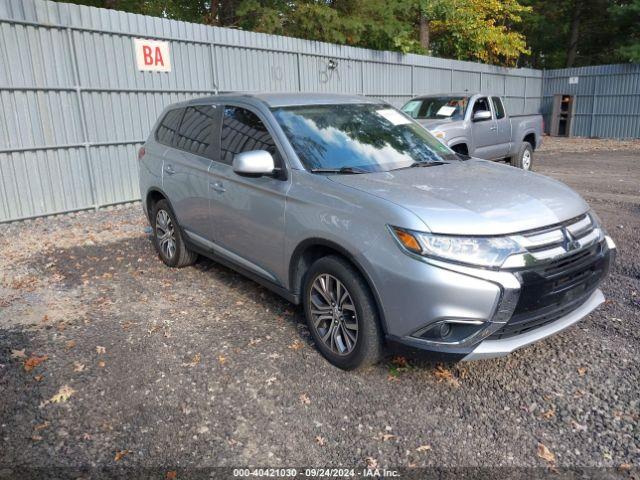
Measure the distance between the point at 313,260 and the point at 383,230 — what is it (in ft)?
2.65

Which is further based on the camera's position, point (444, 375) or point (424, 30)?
point (424, 30)

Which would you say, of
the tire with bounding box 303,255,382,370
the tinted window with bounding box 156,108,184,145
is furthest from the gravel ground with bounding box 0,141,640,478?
the tinted window with bounding box 156,108,184,145

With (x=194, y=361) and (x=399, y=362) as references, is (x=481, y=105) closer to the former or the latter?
(x=399, y=362)

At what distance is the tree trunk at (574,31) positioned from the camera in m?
31.0

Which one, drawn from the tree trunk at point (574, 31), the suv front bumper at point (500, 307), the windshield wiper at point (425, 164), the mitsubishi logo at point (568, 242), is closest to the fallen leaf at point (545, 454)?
the suv front bumper at point (500, 307)

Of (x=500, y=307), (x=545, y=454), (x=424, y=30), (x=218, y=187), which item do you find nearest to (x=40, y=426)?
(x=218, y=187)

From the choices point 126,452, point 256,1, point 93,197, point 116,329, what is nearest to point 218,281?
point 116,329

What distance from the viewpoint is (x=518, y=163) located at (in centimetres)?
1193

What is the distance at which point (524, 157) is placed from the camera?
480 inches

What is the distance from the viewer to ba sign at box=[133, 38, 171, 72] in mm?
9180

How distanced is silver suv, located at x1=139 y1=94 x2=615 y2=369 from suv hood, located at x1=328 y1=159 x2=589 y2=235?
0.03 feet

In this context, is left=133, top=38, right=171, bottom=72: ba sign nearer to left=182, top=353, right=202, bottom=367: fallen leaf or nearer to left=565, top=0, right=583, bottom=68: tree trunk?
left=182, top=353, right=202, bottom=367: fallen leaf

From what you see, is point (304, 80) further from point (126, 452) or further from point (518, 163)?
point (126, 452)

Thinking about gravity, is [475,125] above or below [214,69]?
below
